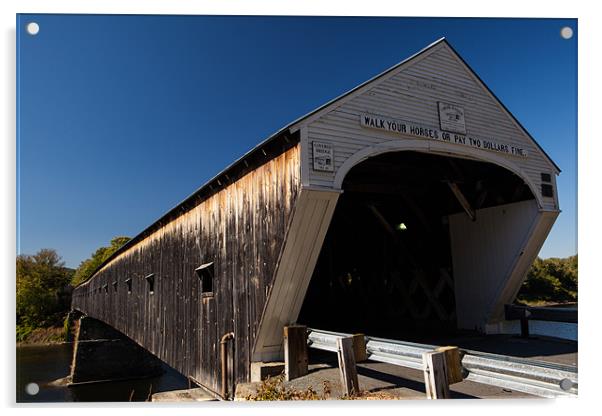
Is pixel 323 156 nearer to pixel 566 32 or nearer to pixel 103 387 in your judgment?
pixel 566 32

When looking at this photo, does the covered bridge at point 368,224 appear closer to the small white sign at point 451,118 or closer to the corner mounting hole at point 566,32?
the small white sign at point 451,118

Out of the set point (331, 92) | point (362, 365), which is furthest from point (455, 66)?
point (362, 365)

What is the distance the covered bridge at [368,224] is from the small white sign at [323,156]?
0.02 m

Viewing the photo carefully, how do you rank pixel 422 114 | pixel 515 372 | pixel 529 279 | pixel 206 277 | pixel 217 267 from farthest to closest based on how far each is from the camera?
pixel 206 277 < pixel 529 279 < pixel 217 267 < pixel 422 114 < pixel 515 372

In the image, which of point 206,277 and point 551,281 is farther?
point 206,277

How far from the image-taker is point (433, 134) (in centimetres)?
750

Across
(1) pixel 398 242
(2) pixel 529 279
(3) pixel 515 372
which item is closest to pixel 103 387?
(1) pixel 398 242

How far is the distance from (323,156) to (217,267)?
11.9 feet

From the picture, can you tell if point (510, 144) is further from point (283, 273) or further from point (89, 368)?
point (89, 368)

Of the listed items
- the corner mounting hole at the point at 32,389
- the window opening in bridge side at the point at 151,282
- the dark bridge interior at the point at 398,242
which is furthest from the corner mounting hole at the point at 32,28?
the window opening in bridge side at the point at 151,282

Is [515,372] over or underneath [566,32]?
underneath

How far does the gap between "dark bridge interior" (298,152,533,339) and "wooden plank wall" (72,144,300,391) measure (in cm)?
319

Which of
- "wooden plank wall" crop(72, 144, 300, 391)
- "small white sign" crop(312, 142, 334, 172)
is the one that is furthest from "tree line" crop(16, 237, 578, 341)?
"small white sign" crop(312, 142, 334, 172)

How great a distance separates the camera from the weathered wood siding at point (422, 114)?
20.8 feet
